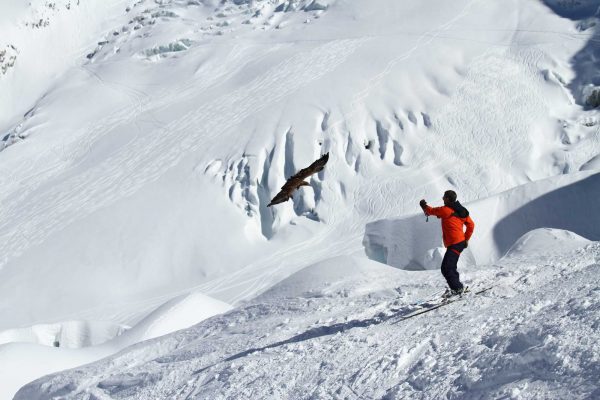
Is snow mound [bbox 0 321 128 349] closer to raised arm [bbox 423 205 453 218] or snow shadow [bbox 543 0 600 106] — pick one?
raised arm [bbox 423 205 453 218]

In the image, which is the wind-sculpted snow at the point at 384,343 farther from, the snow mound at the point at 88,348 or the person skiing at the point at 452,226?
the snow mound at the point at 88,348

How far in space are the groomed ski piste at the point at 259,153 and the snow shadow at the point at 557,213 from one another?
4 cm

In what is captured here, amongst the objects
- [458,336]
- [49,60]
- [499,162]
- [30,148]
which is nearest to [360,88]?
[499,162]

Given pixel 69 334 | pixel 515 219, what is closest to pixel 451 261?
pixel 515 219

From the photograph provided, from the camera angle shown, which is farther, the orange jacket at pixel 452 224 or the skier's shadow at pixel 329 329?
the skier's shadow at pixel 329 329

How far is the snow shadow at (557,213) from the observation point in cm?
1848

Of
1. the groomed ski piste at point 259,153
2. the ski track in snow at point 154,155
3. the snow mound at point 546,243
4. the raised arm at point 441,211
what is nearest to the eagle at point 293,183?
the raised arm at point 441,211

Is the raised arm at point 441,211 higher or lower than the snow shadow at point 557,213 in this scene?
higher

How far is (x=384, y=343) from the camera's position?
8586 mm

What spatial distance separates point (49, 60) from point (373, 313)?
46497 mm

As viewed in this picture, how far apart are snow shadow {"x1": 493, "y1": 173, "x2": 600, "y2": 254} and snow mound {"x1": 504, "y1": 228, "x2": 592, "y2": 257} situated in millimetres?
5717

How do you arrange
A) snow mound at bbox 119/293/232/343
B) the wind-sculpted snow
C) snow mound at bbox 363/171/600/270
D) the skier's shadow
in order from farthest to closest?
snow mound at bbox 363/171/600/270 < snow mound at bbox 119/293/232/343 < the skier's shadow < the wind-sculpted snow

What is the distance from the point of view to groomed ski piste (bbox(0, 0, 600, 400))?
734 inches

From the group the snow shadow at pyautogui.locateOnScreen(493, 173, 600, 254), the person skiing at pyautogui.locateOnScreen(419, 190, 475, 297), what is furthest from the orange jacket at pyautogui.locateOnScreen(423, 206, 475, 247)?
the snow shadow at pyautogui.locateOnScreen(493, 173, 600, 254)
